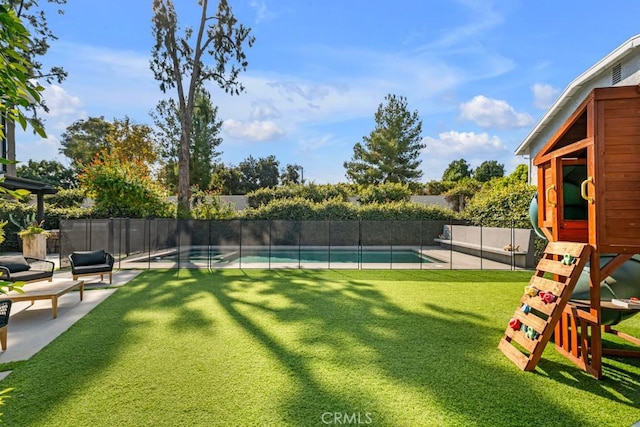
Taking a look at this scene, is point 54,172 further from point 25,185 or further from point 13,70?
point 13,70

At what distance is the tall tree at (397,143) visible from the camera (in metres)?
29.7

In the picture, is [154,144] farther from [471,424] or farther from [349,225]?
[471,424]

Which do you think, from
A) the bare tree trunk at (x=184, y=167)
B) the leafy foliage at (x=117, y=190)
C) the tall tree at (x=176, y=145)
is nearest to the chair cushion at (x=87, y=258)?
the leafy foliage at (x=117, y=190)

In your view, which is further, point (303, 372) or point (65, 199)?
point (65, 199)

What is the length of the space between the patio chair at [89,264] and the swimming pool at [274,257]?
2755 millimetres

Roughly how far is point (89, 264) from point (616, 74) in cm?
1566

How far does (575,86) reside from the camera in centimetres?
1268

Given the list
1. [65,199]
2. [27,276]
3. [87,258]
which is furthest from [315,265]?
[65,199]

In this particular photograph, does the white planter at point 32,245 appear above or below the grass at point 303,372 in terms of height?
above

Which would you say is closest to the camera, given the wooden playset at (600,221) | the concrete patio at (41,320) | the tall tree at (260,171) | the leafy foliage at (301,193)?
the wooden playset at (600,221)

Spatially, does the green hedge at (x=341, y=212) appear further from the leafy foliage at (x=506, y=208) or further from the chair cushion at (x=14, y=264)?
the chair cushion at (x=14, y=264)

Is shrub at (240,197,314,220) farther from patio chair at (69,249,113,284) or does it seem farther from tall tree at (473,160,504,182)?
tall tree at (473,160,504,182)

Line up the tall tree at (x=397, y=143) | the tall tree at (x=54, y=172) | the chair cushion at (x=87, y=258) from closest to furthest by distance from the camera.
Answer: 1. the chair cushion at (x=87, y=258)
2. the tall tree at (x=397, y=143)
3. the tall tree at (x=54, y=172)

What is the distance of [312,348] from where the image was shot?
13.0 ft
